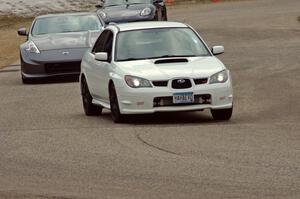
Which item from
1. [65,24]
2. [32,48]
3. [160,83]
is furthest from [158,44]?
[65,24]

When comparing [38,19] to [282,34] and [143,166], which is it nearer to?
[282,34]

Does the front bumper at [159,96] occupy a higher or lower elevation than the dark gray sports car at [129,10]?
higher

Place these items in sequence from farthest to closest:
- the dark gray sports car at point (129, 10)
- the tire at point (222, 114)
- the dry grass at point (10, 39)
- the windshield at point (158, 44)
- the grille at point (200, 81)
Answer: the dark gray sports car at point (129, 10)
the dry grass at point (10, 39)
the windshield at point (158, 44)
the tire at point (222, 114)
the grille at point (200, 81)

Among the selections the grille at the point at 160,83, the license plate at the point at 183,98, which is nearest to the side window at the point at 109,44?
the grille at the point at 160,83

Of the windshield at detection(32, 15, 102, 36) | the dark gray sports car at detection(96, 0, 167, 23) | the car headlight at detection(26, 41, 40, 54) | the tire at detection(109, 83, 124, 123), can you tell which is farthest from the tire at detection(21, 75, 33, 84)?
the tire at detection(109, 83, 124, 123)

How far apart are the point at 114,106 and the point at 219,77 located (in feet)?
5.02

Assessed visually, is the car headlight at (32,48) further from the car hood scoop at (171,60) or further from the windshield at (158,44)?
the car hood scoop at (171,60)

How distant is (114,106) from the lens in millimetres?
15344

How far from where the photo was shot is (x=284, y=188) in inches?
368

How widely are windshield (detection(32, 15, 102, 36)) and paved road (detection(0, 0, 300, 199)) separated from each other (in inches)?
79.9

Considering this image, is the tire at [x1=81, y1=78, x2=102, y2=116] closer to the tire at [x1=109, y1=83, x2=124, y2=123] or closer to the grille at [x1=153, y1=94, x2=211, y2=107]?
the tire at [x1=109, y1=83, x2=124, y2=123]

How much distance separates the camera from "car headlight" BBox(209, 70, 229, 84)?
49.2ft

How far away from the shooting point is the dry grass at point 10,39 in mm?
31850

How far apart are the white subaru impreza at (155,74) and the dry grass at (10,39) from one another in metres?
13.5
